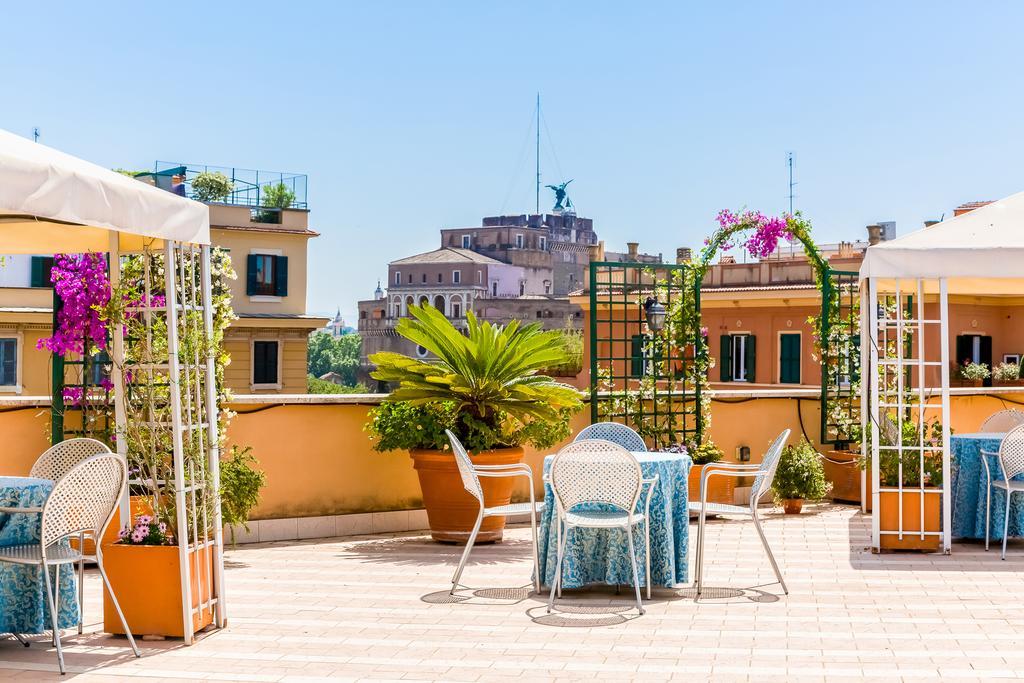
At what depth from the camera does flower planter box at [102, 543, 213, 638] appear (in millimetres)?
6434

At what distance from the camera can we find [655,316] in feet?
39.3

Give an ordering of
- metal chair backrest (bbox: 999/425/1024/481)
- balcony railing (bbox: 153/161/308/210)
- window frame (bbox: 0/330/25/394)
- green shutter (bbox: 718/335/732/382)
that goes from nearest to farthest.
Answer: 1. metal chair backrest (bbox: 999/425/1024/481)
2. green shutter (bbox: 718/335/732/382)
3. window frame (bbox: 0/330/25/394)
4. balcony railing (bbox: 153/161/308/210)

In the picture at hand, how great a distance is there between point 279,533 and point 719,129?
3343cm

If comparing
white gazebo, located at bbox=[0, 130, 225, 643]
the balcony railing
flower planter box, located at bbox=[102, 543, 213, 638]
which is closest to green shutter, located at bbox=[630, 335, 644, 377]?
white gazebo, located at bbox=[0, 130, 225, 643]

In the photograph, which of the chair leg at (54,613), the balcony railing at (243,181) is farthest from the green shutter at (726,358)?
the chair leg at (54,613)

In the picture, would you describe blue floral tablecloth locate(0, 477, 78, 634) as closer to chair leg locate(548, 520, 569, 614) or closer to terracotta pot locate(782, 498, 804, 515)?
chair leg locate(548, 520, 569, 614)

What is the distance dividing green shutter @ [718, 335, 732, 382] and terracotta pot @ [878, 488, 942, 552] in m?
25.4

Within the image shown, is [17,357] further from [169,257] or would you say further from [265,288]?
[169,257]

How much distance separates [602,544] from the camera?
7.72 metres

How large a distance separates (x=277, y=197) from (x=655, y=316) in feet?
116

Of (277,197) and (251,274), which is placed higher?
(277,197)

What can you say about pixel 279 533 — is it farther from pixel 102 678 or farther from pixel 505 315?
pixel 505 315

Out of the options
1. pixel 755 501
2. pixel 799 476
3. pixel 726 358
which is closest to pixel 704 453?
pixel 799 476

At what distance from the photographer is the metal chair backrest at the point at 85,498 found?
19.7 ft
